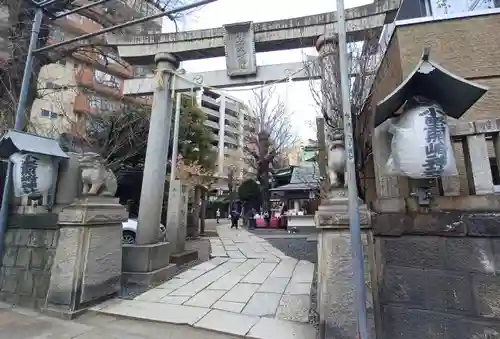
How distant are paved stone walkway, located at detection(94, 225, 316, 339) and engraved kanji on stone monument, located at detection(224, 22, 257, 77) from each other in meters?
4.35

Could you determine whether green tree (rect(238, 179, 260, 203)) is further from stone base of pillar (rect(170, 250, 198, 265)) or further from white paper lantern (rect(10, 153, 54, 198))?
white paper lantern (rect(10, 153, 54, 198))

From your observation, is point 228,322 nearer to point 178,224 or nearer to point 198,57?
point 178,224

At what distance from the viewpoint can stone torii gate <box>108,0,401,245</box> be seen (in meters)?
5.52

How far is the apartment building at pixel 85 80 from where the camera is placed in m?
8.98

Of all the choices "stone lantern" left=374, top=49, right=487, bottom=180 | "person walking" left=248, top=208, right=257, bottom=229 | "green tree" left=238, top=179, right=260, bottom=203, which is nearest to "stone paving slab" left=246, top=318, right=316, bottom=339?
"stone lantern" left=374, top=49, right=487, bottom=180

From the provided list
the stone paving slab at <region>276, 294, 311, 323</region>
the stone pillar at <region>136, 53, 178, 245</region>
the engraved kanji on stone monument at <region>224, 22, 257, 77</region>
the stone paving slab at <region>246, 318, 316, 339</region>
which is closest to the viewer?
the stone paving slab at <region>246, 318, 316, 339</region>

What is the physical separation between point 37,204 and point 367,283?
5.19 m

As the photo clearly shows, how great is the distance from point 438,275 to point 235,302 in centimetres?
288

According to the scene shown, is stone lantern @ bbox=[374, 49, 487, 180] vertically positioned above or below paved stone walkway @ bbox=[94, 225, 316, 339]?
above

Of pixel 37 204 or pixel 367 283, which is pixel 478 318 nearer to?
pixel 367 283

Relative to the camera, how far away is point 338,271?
2.91m

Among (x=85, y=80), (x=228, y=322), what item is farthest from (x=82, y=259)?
(x=85, y=80)

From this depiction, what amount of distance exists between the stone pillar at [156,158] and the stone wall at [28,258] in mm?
1635

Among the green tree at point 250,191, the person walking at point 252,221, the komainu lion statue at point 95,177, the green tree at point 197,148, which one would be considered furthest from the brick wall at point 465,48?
the green tree at point 250,191
